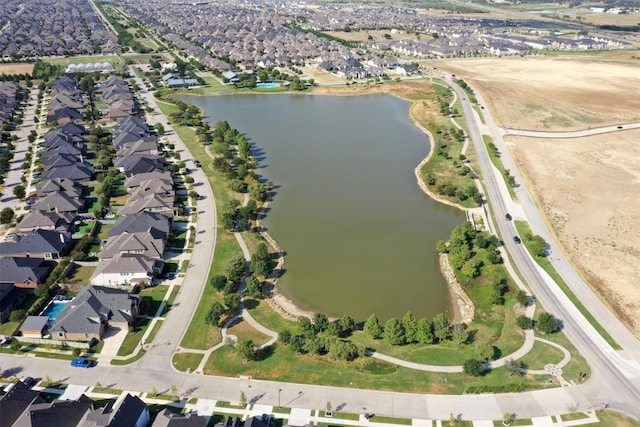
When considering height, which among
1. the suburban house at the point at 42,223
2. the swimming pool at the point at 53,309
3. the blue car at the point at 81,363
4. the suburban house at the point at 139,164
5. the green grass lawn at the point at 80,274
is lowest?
the green grass lawn at the point at 80,274

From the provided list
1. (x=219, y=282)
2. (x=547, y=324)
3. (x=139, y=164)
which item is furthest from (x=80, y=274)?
(x=547, y=324)

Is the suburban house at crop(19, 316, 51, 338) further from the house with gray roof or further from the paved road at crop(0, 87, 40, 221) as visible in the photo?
the paved road at crop(0, 87, 40, 221)

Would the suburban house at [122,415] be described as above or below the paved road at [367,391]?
above

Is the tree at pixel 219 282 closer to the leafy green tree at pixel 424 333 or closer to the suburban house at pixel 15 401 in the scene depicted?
the suburban house at pixel 15 401

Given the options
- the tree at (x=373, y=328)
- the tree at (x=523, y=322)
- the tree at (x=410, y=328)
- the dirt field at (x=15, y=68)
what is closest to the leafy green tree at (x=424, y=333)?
the tree at (x=410, y=328)

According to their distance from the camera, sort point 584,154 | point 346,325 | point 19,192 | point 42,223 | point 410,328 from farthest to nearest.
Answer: point 584,154, point 19,192, point 42,223, point 346,325, point 410,328

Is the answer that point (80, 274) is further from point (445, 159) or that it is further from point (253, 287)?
point (445, 159)
